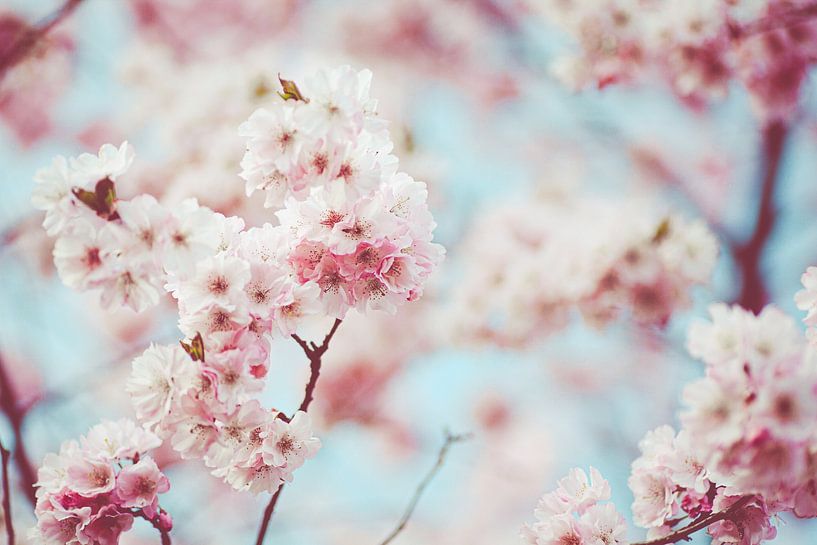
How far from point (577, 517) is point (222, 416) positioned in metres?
0.80

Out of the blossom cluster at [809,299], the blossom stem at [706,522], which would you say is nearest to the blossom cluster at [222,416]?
the blossom stem at [706,522]

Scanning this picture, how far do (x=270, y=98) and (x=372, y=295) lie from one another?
2.55 meters

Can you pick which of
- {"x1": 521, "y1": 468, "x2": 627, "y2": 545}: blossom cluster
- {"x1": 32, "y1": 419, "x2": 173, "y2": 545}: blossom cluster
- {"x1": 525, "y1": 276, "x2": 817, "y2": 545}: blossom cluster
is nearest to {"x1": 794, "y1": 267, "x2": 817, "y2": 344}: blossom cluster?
{"x1": 525, "y1": 276, "x2": 817, "y2": 545}: blossom cluster

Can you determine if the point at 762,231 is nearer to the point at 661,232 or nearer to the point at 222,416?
the point at 661,232

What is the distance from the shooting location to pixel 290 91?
51.8 inches

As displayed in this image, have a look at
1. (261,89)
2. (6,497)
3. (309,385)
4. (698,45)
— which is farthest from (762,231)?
(6,497)

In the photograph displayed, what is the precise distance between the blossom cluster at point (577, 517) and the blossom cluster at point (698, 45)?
2025 millimetres

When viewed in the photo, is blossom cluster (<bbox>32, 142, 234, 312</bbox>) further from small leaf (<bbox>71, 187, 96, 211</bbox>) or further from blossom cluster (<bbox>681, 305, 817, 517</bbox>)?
blossom cluster (<bbox>681, 305, 817, 517</bbox>)

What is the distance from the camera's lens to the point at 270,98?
3666 millimetres

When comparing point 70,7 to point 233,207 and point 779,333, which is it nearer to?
point 233,207

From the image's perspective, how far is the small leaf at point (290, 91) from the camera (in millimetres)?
1306

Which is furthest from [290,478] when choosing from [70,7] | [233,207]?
[233,207]

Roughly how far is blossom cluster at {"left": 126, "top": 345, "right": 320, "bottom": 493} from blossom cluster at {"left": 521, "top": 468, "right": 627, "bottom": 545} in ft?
1.67

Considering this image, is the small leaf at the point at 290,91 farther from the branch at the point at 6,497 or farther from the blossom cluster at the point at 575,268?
the blossom cluster at the point at 575,268
